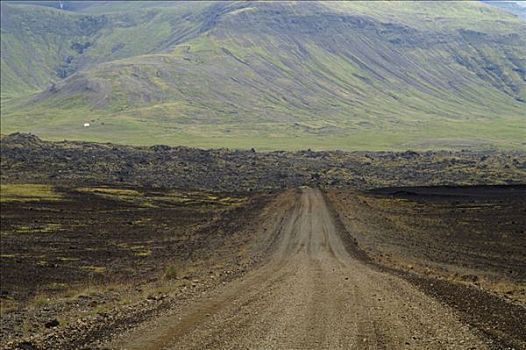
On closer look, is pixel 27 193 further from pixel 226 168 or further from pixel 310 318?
pixel 310 318

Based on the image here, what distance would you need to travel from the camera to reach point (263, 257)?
1500 inches

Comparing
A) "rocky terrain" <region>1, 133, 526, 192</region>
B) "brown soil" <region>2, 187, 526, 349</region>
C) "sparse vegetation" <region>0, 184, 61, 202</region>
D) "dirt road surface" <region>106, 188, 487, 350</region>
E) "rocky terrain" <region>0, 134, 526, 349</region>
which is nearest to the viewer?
"dirt road surface" <region>106, 188, 487, 350</region>

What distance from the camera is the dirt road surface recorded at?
17.1 m

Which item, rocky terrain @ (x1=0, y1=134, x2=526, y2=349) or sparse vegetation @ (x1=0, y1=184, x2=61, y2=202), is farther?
sparse vegetation @ (x1=0, y1=184, x2=61, y2=202)

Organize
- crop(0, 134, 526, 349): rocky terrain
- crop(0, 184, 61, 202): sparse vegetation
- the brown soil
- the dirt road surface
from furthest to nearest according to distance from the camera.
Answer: crop(0, 184, 61, 202): sparse vegetation → crop(0, 134, 526, 349): rocky terrain → the brown soil → the dirt road surface

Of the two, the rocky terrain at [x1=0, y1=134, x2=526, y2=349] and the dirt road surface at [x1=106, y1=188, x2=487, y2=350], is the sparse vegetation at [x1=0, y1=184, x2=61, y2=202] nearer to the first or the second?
the rocky terrain at [x1=0, y1=134, x2=526, y2=349]

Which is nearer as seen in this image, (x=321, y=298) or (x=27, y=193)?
(x=321, y=298)

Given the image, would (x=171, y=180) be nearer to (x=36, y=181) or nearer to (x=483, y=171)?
(x=36, y=181)

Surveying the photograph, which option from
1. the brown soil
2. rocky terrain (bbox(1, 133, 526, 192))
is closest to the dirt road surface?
the brown soil

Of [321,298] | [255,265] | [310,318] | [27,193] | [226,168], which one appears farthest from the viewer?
[226,168]

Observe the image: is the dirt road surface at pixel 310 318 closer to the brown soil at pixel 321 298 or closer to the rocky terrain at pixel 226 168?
the brown soil at pixel 321 298

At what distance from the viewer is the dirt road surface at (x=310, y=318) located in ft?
56.0

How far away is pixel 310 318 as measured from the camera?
19766mm

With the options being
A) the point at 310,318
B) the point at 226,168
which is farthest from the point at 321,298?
the point at 226,168
